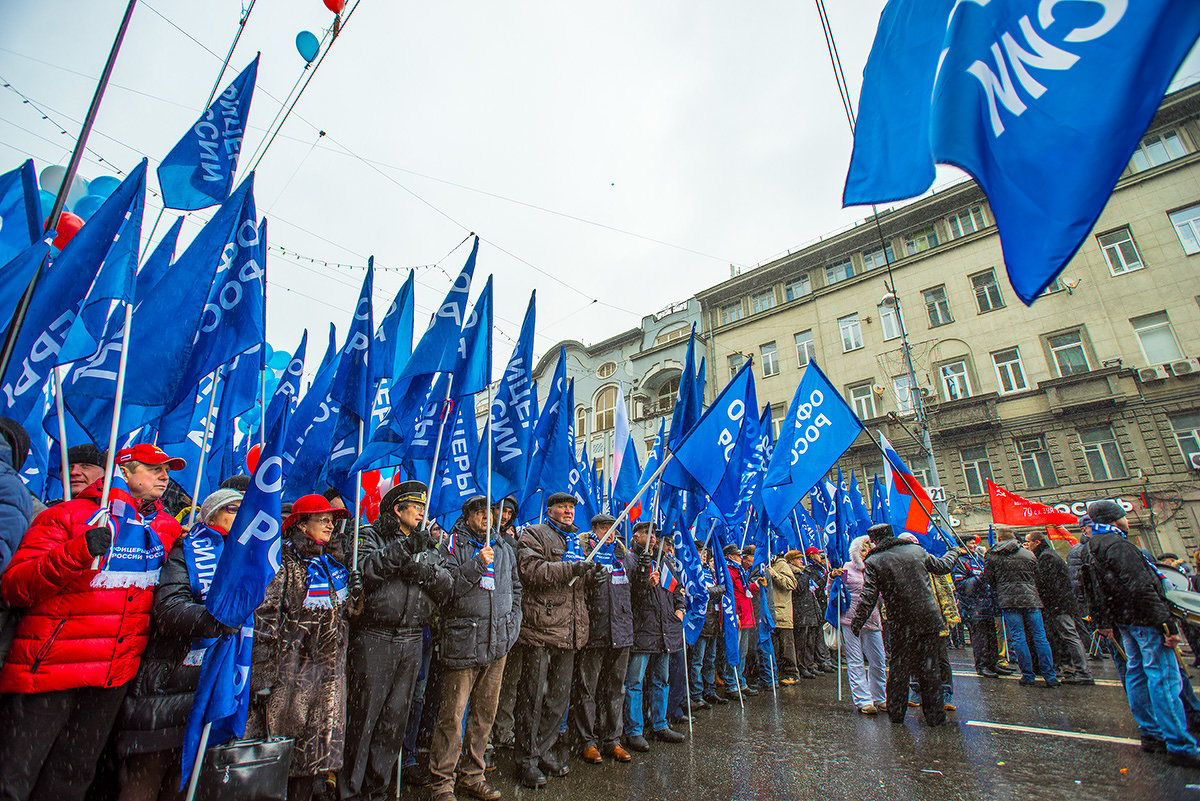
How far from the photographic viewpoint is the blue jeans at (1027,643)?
7461 millimetres

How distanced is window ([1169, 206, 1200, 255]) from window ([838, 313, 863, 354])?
10.2m

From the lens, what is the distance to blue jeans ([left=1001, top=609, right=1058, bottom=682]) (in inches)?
294

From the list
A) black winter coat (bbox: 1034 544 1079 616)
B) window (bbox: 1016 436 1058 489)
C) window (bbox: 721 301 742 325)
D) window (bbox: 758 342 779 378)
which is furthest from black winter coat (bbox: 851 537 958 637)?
window (bbox: 721 301 742 325)

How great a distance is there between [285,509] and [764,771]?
5116 millimetres

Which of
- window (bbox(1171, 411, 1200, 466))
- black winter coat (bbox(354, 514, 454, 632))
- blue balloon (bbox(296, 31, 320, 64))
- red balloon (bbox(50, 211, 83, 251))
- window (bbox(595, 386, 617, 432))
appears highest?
window (bbox(595, 386, 617, 432))

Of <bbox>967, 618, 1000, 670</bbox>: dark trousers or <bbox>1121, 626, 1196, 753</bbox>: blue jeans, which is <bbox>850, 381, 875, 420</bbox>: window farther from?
<bbox>1121, 626, 1196, 753</bbox>: blue jeans

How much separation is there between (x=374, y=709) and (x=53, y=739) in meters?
1.49

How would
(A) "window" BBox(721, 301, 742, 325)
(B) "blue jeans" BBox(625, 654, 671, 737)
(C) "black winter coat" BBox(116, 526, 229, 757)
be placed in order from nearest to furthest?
(C) "black winter coat" BBox(116, 526, 229, 757) < (B) "blue jeans" BBox(625, 654, 671, 737) < (A) "window" BBox(721, 301, 742, 325)

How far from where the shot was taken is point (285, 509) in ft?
19.2

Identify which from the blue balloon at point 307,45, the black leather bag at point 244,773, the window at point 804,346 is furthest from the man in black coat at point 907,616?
the window at point 804,346

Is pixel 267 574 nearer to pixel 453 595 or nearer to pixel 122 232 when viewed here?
pixel 453 595

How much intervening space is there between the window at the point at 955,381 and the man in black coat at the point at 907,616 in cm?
1859

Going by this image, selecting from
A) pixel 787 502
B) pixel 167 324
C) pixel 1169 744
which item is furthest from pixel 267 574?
pixel 1169 744

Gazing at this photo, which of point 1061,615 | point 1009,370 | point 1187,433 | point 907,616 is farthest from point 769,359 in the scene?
point 907,616
